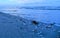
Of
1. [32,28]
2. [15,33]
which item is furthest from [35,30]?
[15,33]

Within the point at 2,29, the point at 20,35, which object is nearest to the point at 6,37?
the point at 20,35

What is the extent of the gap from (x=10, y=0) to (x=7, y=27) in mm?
9894

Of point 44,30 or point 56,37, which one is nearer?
point 56,37

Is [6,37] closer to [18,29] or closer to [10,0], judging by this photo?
[18,29]

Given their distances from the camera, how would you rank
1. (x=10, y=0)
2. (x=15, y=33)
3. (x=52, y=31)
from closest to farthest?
(x=15, y=33) → (x=52, y=31) → (x=10, y=0)

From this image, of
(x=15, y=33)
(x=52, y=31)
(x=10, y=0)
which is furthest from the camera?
(x=10, y=0)

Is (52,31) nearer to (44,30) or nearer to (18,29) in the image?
(44,30)

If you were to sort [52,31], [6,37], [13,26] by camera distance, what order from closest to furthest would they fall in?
[6,37] < [52,31] < [13,26]

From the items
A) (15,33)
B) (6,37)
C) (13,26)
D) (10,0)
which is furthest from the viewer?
(10,0)

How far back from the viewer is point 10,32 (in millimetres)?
5562

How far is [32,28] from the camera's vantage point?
6098 mm

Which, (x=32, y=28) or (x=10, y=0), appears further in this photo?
(x=10, y=0)

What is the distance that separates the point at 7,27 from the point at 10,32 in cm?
62

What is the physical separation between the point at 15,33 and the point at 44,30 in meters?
0.94
